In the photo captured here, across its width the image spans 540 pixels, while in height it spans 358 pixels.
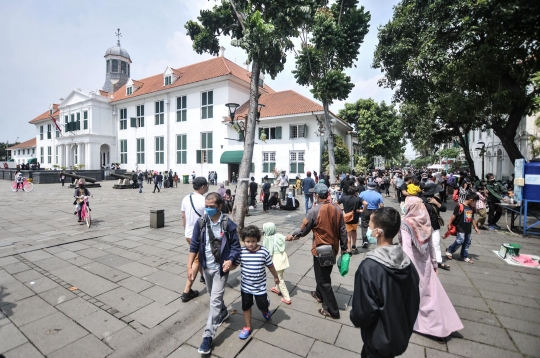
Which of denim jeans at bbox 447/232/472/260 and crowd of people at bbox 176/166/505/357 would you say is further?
denim jeans at bbox 447/232/472/260

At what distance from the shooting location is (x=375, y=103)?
3216 centimetres

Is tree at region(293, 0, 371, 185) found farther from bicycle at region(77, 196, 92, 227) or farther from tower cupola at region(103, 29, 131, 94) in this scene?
tower cupola at region(103, 29, 131, 94)

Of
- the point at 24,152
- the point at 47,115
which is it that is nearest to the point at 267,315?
the point at 47,115

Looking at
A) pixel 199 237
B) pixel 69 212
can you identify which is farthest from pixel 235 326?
pixel 69 212

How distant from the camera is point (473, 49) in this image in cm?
971

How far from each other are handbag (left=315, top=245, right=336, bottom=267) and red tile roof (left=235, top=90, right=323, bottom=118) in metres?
19.8

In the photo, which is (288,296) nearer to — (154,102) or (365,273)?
(365,273)

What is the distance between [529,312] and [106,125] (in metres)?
43.4

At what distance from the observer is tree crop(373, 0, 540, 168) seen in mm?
8109

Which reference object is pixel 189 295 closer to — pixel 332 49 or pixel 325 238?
pixel 325 238

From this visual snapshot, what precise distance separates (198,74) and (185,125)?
6239mm

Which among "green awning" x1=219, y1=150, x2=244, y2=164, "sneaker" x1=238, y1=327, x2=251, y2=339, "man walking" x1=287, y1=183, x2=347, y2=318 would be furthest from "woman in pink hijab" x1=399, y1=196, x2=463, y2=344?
"green awning" x1=219, y1=150, x2=244, y2=164

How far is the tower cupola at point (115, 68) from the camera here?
4156cm

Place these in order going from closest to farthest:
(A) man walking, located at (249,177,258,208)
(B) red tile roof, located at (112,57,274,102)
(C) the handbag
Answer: (C) the handbag → (A) man walking, located at (249,177,258,208) → (B) red tile roof, located at (112,57,274,102)
